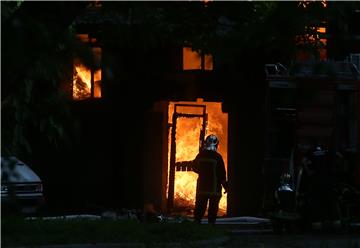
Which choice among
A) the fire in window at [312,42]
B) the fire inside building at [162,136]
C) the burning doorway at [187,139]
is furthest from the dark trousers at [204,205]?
the fire in window at [312,42]

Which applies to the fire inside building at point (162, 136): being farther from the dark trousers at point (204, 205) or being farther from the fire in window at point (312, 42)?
the fire in window at point (312, 42)

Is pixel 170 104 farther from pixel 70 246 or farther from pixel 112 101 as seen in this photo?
pixel 70 246

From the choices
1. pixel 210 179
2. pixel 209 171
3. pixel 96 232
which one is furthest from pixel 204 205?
pixel 96 232

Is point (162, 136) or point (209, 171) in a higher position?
point (162, 136)

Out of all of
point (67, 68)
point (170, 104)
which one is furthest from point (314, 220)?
point (67, 68)

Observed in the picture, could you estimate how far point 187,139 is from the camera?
63.0ft

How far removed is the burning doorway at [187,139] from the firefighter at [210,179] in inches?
159

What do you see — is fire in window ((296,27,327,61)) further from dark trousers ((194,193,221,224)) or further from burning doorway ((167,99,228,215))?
burning doorway ((167,99,228,215))

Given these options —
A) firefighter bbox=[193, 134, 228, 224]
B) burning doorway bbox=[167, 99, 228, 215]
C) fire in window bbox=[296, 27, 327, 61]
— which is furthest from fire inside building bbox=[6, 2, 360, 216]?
fire in window bbox=[296, 27, 327, 61]

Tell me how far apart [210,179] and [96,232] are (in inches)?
139

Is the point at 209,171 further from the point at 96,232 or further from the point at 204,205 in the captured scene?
the point at 96,232

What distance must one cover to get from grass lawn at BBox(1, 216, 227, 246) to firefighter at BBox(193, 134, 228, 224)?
6.65ft

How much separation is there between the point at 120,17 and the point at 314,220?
923 cm

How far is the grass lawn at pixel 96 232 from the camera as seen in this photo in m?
11.1
